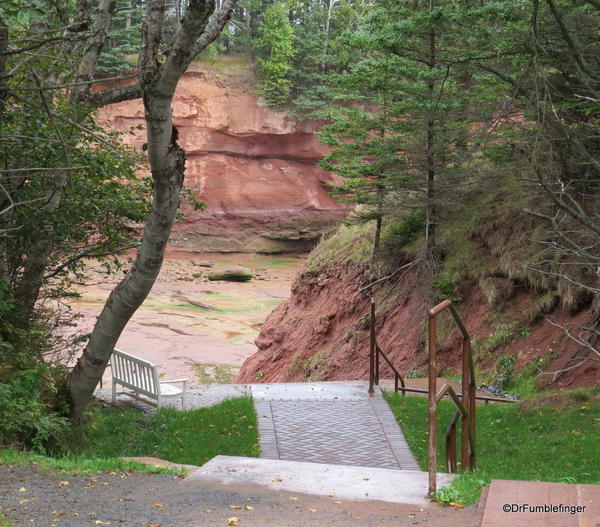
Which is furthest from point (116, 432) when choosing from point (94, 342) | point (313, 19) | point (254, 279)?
point (313, 19)

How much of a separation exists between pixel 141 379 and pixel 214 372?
38.0 ft

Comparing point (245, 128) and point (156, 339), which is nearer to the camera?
point (156, 339)

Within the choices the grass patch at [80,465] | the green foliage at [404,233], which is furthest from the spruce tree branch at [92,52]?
the green foliage at [404,233]

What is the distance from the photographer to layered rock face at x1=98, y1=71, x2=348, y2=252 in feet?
144

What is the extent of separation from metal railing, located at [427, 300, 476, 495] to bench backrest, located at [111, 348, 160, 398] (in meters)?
5.88

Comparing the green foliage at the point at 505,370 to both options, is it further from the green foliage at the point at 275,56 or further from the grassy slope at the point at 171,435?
the green foliage at the point at 275,56

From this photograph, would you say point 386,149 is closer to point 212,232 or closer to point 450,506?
point 450,506

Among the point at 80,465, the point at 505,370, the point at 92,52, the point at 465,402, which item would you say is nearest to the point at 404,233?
the point at 505,370

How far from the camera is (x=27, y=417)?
7.55 m

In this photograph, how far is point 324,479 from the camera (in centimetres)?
589

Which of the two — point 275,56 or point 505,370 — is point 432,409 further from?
point 275,56

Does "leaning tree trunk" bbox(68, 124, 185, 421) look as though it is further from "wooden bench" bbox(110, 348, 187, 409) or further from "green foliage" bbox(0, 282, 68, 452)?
"wooden bench" bbox(110, 348, 187, 409)

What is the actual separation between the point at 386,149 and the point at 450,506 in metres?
12.8

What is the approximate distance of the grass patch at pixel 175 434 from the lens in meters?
8.97
